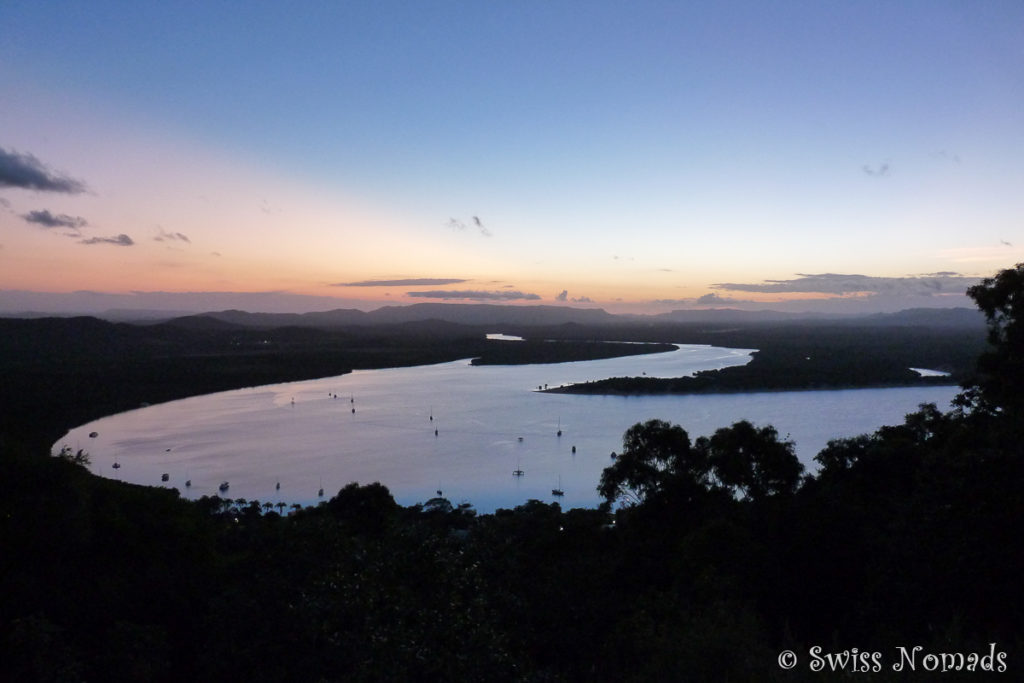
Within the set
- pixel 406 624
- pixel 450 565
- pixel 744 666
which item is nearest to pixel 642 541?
pixel 450 565

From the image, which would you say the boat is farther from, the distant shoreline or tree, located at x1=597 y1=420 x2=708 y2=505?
the distant shoreline

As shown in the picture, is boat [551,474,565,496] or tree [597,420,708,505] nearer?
tree [597,420,708,505]

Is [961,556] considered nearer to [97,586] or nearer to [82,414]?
[97,586]

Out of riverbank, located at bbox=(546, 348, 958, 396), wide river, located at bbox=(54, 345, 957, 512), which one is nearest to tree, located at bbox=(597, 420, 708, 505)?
wide river, located at bbox=(54, 345, 957, 512)

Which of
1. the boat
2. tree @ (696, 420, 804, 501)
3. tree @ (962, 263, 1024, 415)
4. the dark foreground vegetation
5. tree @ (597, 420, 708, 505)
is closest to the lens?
the dark foreground vegetation

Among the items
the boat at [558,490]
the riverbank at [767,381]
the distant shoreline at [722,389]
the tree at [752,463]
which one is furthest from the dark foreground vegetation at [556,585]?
the riverbank at [767,381]
